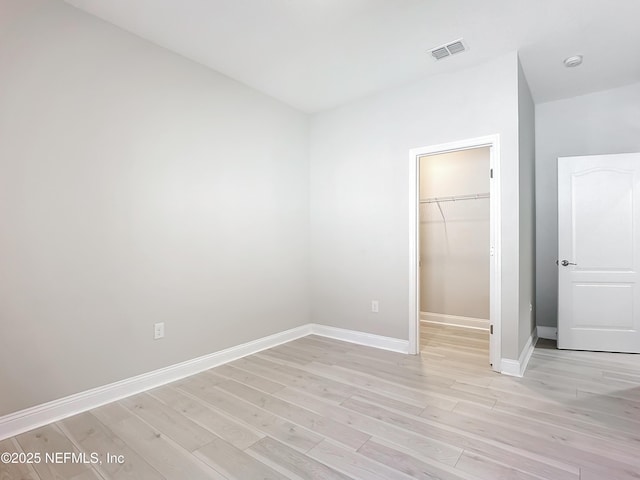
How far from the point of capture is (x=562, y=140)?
158 inches

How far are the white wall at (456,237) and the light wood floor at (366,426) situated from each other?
1532mm

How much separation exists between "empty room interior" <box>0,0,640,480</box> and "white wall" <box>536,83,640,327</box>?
0.9 inches

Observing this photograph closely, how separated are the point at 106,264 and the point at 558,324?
4.43 metres

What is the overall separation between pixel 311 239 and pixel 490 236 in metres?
2.07

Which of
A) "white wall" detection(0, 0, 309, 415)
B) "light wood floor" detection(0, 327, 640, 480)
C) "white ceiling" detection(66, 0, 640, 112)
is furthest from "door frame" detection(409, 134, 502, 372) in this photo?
"white wall" detection(0, 0, 309, 415)

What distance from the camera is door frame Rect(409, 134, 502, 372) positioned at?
2951mm

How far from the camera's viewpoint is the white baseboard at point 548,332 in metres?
4.02

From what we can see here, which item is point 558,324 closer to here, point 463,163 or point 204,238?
point 463,163

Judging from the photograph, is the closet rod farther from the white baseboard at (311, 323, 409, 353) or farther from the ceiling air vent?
the white baseboard at (311, 323, 409, 353)

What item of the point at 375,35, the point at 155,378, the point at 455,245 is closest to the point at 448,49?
the point at 375,35

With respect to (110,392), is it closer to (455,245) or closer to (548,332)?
(455,245)

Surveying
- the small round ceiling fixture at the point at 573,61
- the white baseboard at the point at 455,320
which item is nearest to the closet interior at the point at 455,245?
the white baseboard at the point at 455,320

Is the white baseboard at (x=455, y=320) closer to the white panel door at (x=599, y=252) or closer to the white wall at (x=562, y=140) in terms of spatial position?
the white wall at (x=562, y=140)

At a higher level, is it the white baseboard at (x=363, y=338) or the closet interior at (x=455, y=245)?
the closet interior at (x=455, y=245)
